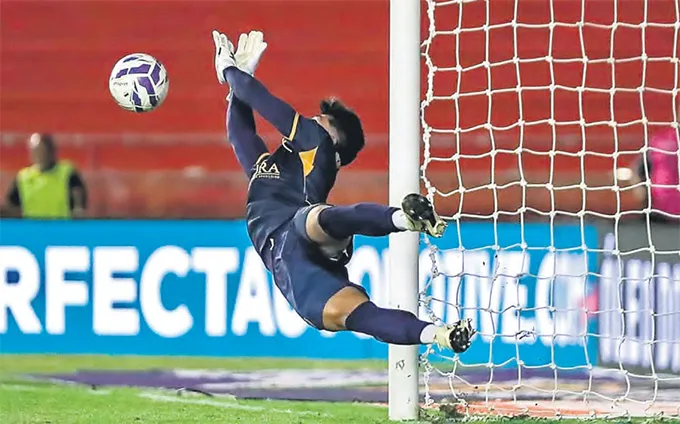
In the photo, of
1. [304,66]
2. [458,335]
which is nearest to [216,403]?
[458,335]

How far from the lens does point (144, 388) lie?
6.95 meters

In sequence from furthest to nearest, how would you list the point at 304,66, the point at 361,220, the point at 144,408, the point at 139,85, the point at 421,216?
the point at 304,66, the point at 144,408, the point at 139,85, the point at 361,220, the point at 421,216

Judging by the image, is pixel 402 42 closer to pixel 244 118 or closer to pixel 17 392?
pixel 244 118

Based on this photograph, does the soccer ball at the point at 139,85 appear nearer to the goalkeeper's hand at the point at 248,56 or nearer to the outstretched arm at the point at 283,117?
the goalkeeper's hand at the point at 248,56

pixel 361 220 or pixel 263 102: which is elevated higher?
pixel 263 102

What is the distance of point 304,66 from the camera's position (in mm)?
11953

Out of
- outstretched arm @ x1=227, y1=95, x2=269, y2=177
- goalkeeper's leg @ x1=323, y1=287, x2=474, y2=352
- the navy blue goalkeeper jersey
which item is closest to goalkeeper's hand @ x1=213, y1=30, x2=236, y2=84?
outstretched arm @ x1=227, y1=95, x2=269, y2=177

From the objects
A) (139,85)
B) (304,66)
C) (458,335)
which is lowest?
(458,335)

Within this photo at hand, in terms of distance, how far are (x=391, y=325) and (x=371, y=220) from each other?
0.43m

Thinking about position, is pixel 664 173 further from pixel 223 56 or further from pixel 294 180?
pixel 223 56

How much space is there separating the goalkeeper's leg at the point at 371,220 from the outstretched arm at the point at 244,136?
71cm

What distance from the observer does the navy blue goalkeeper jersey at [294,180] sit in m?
5.49

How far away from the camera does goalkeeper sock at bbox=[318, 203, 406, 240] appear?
4.76 m

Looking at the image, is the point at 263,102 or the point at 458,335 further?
the point at 263,102
